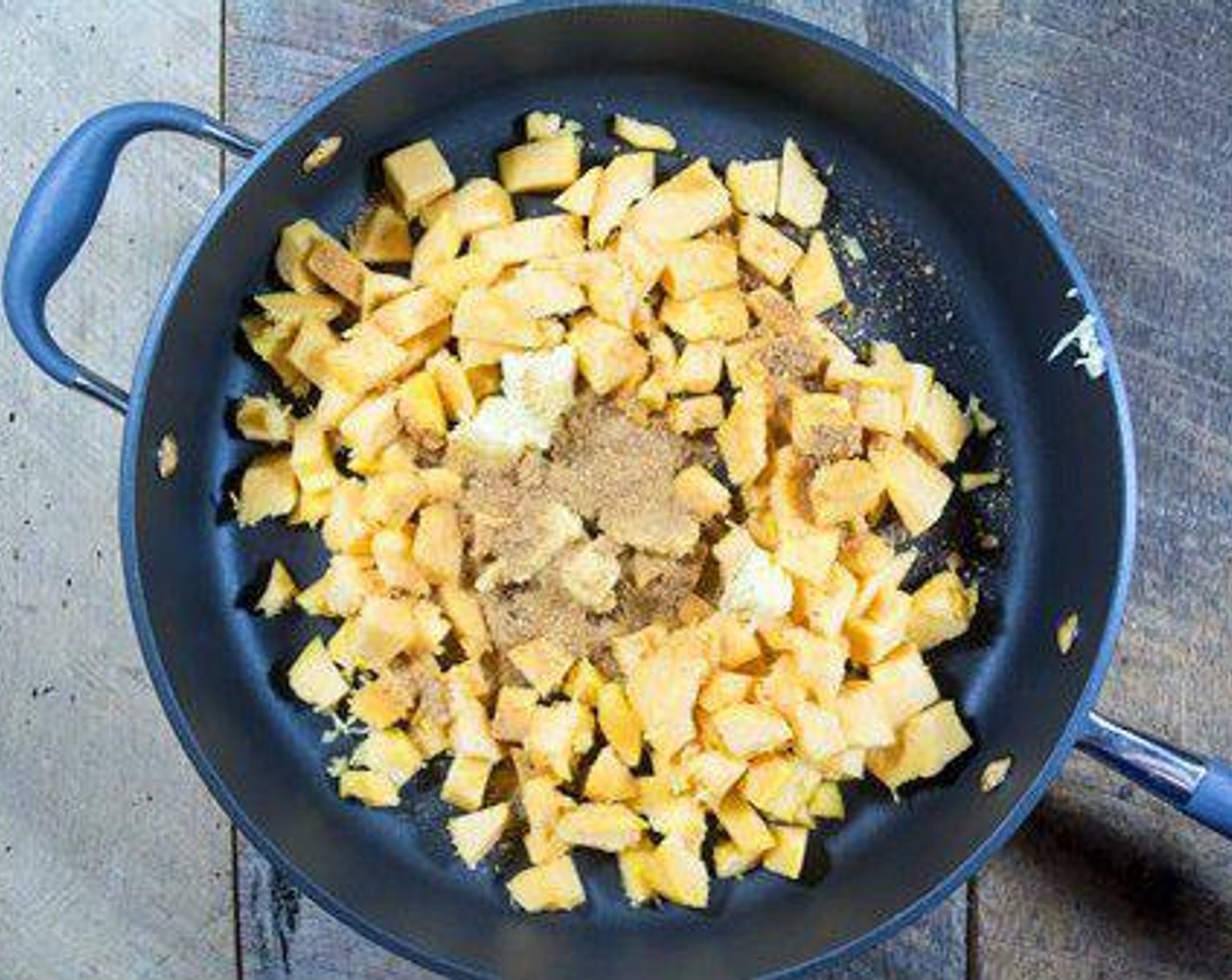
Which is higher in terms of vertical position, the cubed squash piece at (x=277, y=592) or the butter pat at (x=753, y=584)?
the butter pat at (x=753, y=584)

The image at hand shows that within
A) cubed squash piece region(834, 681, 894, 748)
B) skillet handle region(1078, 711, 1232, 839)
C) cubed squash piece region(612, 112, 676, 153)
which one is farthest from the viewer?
cubed squash piece region(612, 112, 676, 153)

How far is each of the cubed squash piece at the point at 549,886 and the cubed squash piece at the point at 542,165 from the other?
582mm

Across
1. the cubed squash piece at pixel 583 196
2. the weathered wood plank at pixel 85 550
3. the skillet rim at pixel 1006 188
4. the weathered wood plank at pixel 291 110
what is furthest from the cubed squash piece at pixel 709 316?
the weathered wood plank at pixel 85 550

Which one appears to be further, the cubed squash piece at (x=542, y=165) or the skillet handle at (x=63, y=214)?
the cubed squash piece at (x=542, y=165)

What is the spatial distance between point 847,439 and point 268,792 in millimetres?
577

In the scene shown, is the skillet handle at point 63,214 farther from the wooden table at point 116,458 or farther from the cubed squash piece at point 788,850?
the cubed squash piece at point 788,850

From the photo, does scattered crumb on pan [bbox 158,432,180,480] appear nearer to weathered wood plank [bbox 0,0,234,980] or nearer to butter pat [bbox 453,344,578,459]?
weathered wood plank [bbox 0,0,234,980]

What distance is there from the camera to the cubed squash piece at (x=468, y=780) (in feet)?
4.52

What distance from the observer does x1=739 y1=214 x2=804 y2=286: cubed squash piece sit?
4.58 ft

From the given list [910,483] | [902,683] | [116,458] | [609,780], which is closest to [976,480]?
[910,483]

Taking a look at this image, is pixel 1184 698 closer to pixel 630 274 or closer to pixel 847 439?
pixel 847 439

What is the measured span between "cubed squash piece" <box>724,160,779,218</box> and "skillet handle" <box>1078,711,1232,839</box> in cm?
51

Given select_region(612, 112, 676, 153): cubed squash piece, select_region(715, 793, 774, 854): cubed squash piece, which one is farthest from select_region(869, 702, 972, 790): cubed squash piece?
select_region(612, 112, 676, 153): cubed squash piece

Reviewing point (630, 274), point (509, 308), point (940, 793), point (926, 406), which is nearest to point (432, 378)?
point (509, 308)
